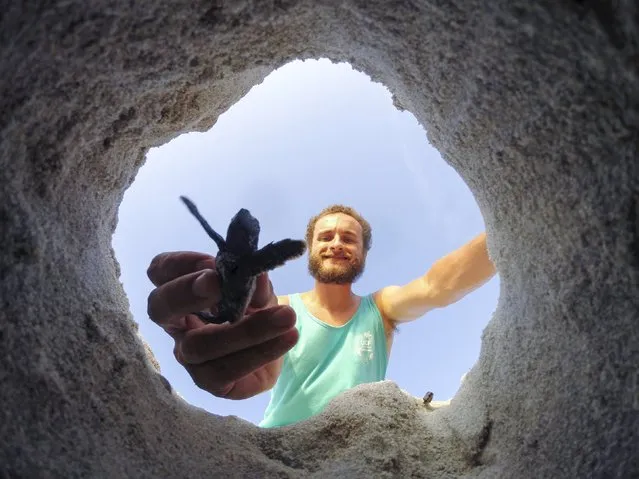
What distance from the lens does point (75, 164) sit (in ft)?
2.72

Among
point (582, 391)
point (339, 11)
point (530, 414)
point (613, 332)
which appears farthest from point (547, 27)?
point (530, 414)

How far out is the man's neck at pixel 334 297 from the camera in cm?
232

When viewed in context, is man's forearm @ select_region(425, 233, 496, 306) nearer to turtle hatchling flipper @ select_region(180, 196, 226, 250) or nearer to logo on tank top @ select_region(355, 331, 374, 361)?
logo on tank top @ select_region(355, 331, 374, 361)

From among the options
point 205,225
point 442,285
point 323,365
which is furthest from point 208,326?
point 442,285

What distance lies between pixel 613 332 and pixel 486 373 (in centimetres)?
40

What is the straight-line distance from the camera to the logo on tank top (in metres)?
1.95

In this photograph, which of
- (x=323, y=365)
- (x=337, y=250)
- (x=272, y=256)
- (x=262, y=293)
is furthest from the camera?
(x=337, y=250)

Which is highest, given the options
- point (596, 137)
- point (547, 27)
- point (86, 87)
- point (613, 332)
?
point (86, 87)

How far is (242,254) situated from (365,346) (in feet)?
4.19

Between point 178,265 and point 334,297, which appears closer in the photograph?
point 178,265

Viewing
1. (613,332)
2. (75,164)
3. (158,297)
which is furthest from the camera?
(158,297)

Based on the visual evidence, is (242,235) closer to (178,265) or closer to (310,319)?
(178,265)

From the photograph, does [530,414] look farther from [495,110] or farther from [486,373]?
[495,110]

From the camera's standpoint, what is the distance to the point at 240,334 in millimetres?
1006
